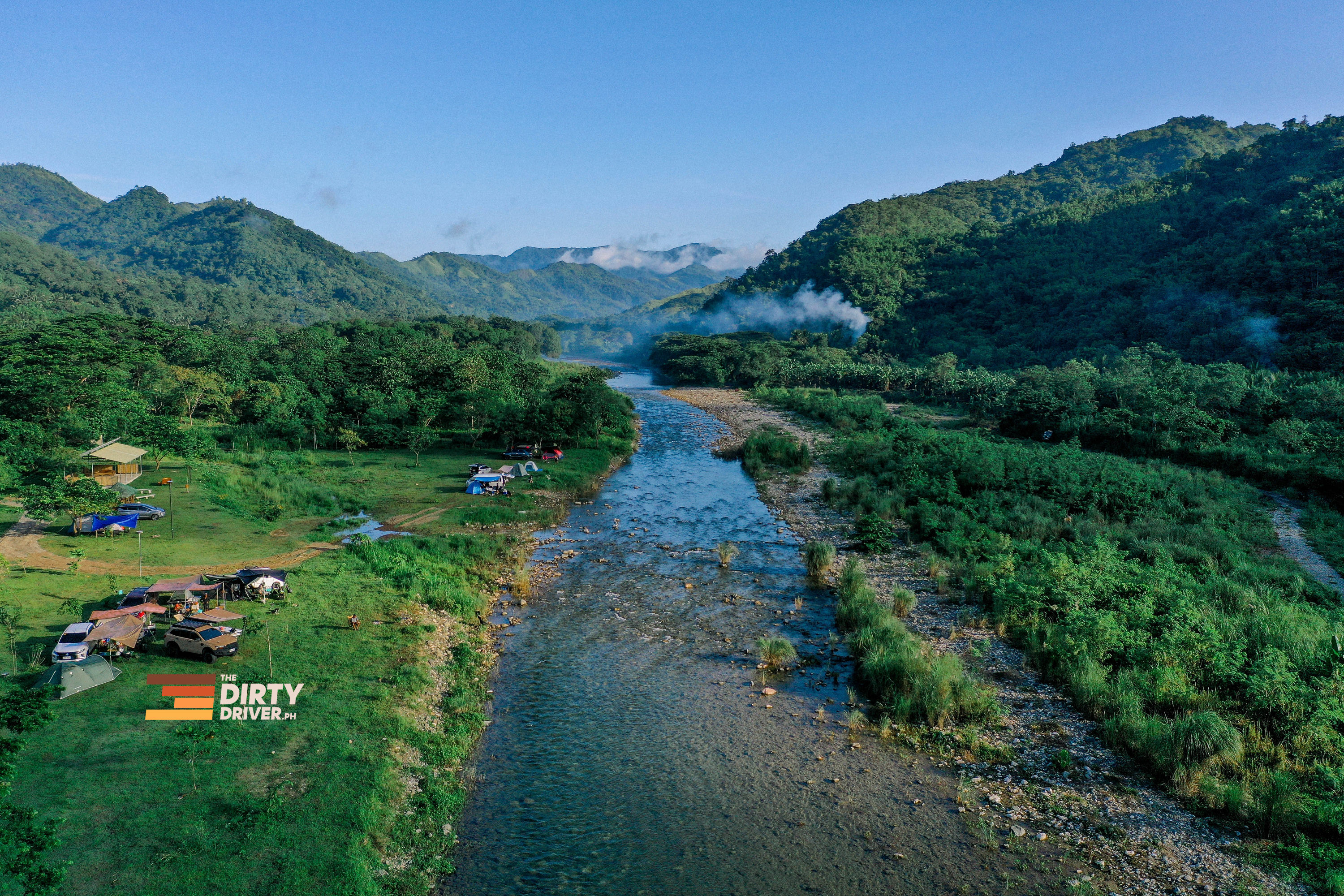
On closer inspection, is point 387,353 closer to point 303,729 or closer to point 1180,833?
point 303,729

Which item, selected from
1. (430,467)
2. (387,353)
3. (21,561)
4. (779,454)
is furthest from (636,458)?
(21,561)

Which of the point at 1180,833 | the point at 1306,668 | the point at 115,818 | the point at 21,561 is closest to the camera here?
the point at 115,818

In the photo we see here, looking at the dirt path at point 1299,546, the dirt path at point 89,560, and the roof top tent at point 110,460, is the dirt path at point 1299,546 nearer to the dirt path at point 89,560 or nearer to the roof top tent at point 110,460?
the dirt path at point 89,560

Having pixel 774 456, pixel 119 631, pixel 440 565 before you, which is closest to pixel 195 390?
pixel 440 565

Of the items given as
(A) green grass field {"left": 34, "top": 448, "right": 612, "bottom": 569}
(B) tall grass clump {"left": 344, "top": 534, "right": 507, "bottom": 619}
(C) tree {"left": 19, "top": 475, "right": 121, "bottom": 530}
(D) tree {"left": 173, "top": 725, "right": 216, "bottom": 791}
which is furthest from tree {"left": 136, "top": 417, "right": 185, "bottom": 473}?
(D) tree {"left": 173, "top": 725, "right": 216, "bottom": 791}

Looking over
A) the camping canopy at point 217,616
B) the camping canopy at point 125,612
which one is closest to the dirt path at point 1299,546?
the camping canopy at point 217,616

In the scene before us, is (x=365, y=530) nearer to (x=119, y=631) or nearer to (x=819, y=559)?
(x=119, y=631)
